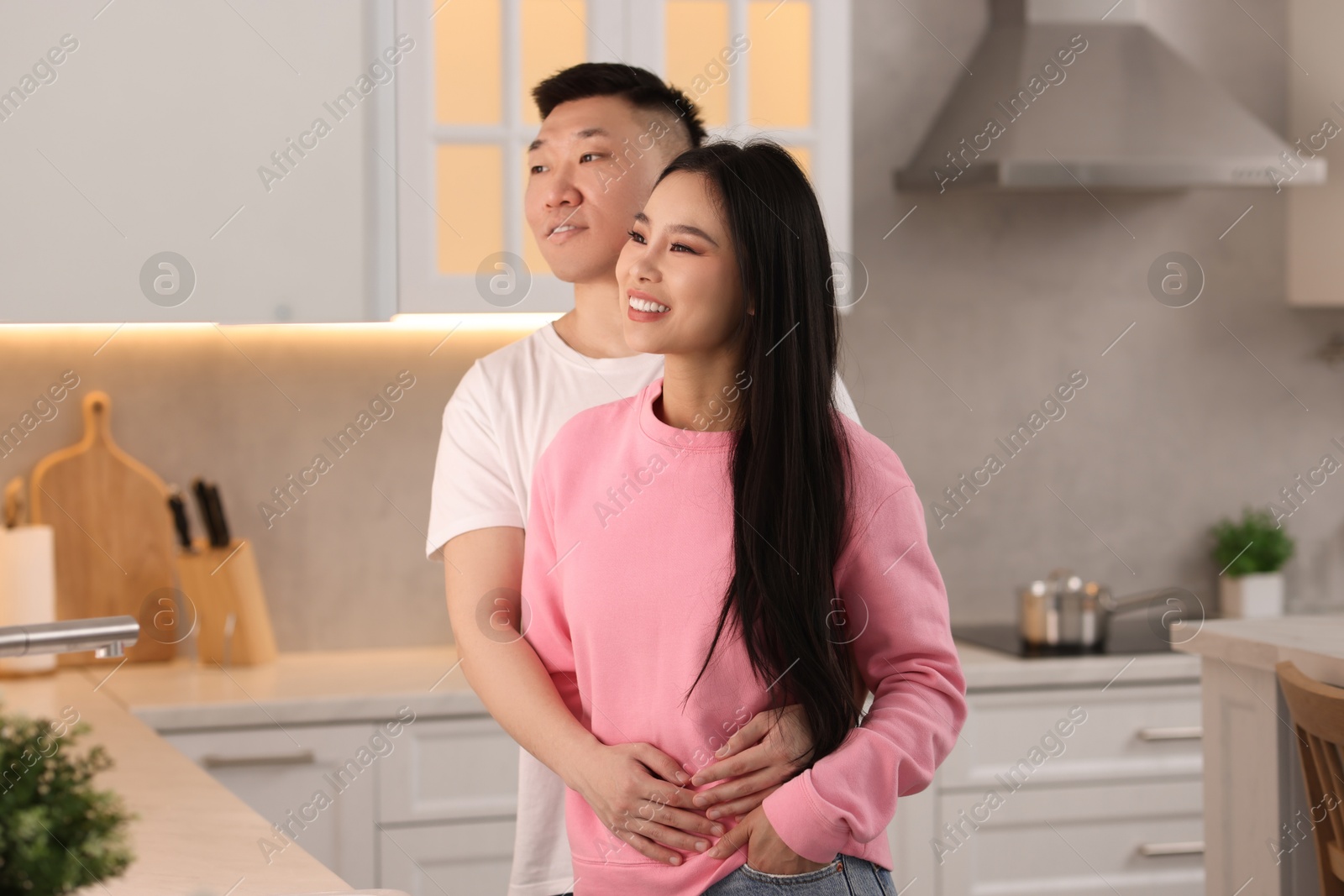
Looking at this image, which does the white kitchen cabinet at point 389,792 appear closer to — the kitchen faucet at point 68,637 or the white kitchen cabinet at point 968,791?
the white kitchen cabinet at point 968,791

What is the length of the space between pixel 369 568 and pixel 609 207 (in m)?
1.44

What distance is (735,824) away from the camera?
1017 millimetres

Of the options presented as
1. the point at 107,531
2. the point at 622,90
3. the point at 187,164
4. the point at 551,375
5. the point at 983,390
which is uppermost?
the point at 187,164

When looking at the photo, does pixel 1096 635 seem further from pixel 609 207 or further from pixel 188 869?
pixel 188 869

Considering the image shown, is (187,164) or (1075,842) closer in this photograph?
(187,164)

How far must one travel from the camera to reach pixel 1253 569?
279cm

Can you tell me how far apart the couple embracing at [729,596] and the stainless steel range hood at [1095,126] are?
4.88 ft

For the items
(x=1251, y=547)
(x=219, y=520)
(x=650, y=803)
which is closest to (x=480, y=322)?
(x=219, y=520)

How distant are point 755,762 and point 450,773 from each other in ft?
4.08

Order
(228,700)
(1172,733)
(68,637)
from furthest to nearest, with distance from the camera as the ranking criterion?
(1172,733) → (228,700) → (68,637)

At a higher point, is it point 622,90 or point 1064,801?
point 622,90

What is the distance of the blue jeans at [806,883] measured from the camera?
1.00m

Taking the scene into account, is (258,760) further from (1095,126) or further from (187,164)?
(1095,126)

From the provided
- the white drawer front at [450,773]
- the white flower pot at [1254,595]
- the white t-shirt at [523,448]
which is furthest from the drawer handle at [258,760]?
the white flower pot at [1254,595]
